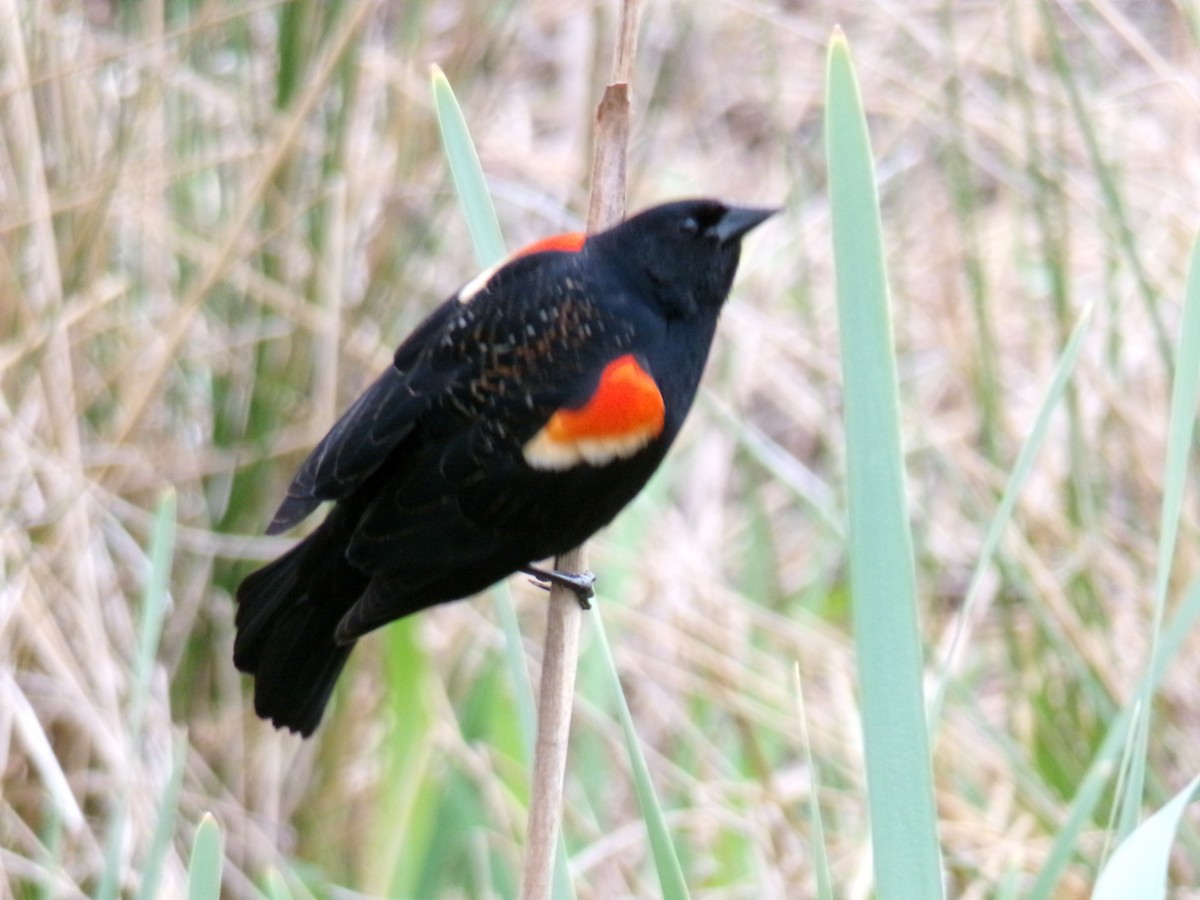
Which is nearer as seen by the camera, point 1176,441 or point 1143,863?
point 1143,863

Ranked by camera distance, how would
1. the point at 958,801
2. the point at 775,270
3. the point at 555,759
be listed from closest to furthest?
the point at 555,759 < the point at 958,801 < the point at 775,270

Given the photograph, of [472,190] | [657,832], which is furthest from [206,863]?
[472,190]

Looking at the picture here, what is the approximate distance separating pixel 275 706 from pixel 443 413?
0.37 m

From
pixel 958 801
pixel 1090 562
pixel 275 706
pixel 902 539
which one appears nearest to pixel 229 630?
pixel 275 706

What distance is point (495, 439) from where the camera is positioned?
147cm

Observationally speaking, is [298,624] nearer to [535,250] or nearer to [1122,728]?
[535,250]

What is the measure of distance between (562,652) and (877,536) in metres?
0.47

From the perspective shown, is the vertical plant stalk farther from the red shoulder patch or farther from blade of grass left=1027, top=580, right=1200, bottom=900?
blade of grass left=1027, top=580, right=1200, bottom=900

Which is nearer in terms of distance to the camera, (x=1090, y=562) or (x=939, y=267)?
(x=1090, y=562)

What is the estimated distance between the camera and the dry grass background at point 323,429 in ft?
6.87

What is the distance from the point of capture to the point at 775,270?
314 centimetres

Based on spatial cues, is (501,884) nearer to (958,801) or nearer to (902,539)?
(958,801)

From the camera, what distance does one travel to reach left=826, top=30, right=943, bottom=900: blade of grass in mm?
801

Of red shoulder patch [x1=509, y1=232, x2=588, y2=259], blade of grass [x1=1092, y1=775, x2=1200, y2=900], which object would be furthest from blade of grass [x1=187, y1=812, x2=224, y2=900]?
red shoulder patch [x1=509, y1=232, x2=588, y2=259]
